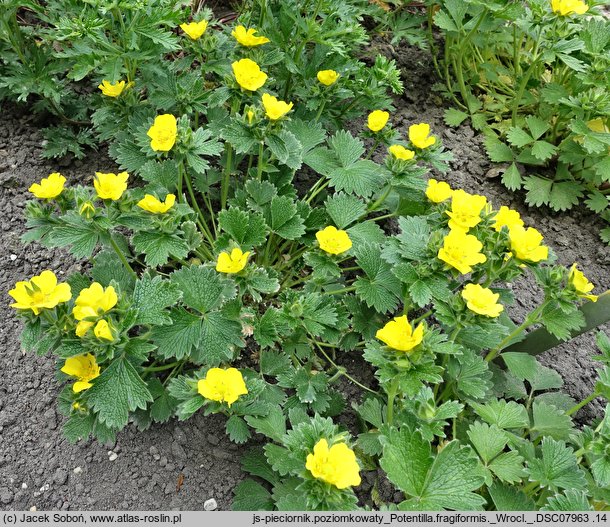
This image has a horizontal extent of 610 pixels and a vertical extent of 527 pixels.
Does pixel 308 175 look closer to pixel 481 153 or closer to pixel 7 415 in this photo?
pixel 481 153

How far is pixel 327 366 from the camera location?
2.04 meters

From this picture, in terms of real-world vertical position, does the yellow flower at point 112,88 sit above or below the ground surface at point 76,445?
above

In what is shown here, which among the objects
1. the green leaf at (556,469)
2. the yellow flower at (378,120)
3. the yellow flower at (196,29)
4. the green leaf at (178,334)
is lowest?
the green leaf at (178,334)

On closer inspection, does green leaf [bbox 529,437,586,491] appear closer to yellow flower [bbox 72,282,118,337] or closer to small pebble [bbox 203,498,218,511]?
small pebble [bbox 203,498,218,511]

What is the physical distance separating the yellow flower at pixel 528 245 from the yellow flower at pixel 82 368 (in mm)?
1226

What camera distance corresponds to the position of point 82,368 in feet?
5.05

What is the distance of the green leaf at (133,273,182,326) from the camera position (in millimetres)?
1500

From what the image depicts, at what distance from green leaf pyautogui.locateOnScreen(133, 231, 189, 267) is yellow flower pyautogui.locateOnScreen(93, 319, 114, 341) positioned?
0.90 feet

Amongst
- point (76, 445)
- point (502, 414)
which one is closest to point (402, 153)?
point (502, 414)

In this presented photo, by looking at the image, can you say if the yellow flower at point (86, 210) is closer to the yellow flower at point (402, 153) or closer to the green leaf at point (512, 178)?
the yellow flower at point (402, 153)

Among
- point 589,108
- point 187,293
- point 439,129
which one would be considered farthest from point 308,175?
point 589,108

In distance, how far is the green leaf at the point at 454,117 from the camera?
2.80m

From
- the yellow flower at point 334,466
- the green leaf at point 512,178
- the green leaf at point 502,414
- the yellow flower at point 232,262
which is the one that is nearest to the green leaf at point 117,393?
the yellow flower at point 232,262

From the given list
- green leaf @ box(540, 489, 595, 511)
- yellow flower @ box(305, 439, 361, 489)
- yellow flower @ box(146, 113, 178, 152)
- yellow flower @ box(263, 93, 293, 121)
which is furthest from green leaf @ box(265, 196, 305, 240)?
green leaf @ box(540, 489, 595, 511)
